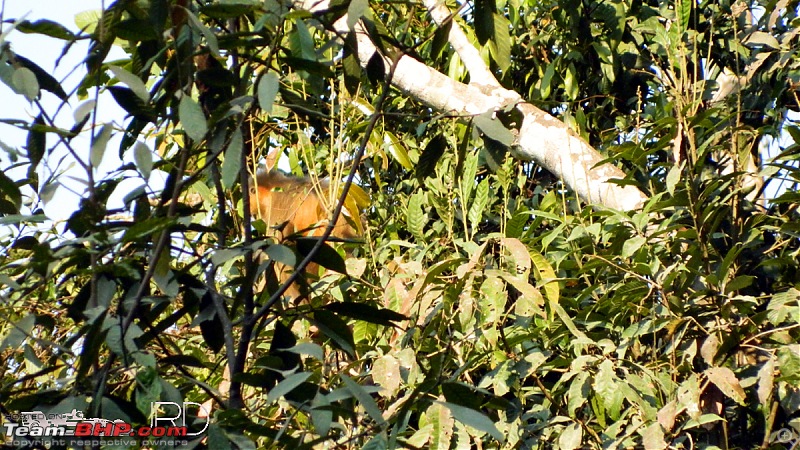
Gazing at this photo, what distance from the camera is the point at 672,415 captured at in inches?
60.2

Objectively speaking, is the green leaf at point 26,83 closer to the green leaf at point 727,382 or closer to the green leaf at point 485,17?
the green leaf at point 485,17

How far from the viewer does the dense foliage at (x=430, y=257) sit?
0.95 meters

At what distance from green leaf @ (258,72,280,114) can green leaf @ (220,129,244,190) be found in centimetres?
Result: 7

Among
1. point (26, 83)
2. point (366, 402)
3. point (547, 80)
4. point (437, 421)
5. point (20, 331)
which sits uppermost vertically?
point (547, 80)

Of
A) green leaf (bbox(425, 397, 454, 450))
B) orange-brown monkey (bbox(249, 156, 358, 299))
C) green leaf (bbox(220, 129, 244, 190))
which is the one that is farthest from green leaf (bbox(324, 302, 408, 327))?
orange-brown monkey (bbox(249, 156, 358, 299))

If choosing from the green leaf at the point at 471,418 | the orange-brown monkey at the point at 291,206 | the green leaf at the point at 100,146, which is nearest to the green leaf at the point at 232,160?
the green leaf at the point at 100,146

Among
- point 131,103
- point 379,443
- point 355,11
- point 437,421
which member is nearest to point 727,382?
point 437,421

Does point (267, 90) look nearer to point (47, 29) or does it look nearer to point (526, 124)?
point (47, 29)

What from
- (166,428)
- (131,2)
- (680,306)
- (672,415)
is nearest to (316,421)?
(166,428)

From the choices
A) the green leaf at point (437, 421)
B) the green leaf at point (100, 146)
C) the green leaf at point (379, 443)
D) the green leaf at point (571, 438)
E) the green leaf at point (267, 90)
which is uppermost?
the green leaf at point (267, 90)

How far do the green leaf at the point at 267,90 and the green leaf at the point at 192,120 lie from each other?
0.21 feet

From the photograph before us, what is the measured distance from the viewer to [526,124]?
2297mm

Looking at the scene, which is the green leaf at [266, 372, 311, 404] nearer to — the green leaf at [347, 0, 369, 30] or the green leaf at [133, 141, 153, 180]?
the green leaf at [133, 141, 153, 180]

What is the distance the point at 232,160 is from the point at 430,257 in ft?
4.55
